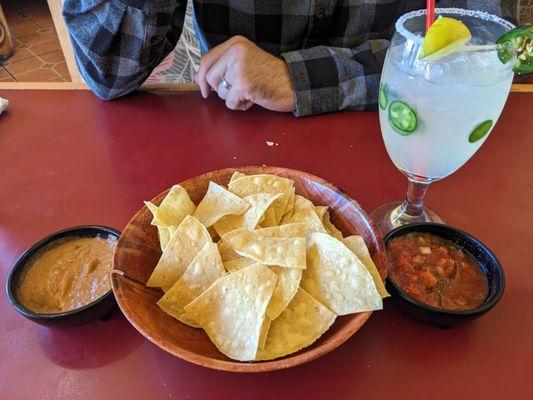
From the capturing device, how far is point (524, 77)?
5.35 ft

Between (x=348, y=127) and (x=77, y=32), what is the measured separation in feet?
2.30

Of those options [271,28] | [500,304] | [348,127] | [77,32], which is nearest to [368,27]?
[271,28]

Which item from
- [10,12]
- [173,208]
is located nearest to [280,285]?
[173,208]

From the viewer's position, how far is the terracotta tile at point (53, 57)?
3.61 meters

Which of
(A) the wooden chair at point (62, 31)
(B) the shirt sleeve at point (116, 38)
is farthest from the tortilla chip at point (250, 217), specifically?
(A) the wooden chair at point (62, 31)

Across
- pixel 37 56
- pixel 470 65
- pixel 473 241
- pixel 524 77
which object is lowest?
pixel 37 56

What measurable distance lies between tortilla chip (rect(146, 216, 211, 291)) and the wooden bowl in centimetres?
2

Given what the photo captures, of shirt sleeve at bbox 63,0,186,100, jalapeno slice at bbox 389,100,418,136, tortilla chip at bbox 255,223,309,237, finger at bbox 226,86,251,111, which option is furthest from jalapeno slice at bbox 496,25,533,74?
shirt sleeve at bbox 63,0,186,100

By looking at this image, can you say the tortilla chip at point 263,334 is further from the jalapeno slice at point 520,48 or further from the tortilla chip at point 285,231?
the jalapeno slice at point 520,48

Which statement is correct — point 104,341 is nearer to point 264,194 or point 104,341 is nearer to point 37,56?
point 264,194

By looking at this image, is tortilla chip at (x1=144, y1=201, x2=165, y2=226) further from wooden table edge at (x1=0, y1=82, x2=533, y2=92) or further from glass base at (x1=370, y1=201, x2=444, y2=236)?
wooden table edge at (x1=0, y1=82, x2=533, y2=92)

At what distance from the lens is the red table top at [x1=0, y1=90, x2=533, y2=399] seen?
2.10ft

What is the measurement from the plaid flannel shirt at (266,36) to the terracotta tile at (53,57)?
105 inches

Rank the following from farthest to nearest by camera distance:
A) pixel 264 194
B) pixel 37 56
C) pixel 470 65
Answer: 1. pixel 37 56
2. pixel 264 194
3. pixel 470 65
